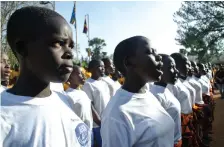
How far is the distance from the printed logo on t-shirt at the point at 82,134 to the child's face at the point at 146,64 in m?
0.83

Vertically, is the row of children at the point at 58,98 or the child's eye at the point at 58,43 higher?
the child's eye at the point at 58,43

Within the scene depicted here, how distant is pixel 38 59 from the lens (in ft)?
Result: 4.20

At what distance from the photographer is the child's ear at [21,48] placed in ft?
4.28

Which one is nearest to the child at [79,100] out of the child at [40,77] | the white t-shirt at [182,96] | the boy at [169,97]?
the boy at [169,97]

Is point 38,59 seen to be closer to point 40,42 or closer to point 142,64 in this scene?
point 40,42

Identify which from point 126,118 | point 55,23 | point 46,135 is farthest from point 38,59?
point 126,118

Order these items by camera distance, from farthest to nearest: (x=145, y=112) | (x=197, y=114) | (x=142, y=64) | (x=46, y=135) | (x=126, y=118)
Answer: (x=197, y=114), (x=142, y=64), (x=145, y=112), (x=126, y=118), (x=46, y=135)

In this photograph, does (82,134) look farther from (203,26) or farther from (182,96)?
(203,26)

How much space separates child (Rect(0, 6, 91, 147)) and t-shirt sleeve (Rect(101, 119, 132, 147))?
0.46 m

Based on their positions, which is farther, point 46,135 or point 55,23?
point 55,23

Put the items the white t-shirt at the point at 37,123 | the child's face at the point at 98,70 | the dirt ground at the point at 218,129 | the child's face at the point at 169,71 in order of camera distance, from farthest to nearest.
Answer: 1. the dirt ground at the point at 218,129
2. the child's face at the point at 98,70
3. the child's face at the point at 169,71
4. the white t-shirt at the point at 37,123

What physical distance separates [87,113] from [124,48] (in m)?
1.66

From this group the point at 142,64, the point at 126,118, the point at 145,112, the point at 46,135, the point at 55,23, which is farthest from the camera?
the point at 142,64

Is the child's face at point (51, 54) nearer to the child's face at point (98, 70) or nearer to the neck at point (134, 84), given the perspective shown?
the neck at point (134, 84)
